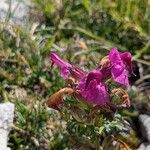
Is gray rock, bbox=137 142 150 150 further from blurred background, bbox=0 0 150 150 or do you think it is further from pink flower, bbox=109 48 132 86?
pink flower, bbox=109 48 132 86

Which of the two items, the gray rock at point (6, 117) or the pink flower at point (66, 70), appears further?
the gray rock at point (6, 117)

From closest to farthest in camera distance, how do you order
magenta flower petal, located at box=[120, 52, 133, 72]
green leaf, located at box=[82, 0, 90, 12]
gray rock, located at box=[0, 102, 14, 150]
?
magenta flower petal, located at box=[120, 52, 133, 72]
gray rock, located at box=[0, 102, 14, 150]
green leaf, located at box=[82, 0, 90, 12]

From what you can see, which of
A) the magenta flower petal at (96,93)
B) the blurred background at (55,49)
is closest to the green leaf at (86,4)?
the blurred background at (55,49)

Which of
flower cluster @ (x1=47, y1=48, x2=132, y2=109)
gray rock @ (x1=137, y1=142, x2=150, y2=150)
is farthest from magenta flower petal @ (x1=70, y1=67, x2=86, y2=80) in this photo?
gray rock @ (x1=137, y1=142, x2=150, y2=150)

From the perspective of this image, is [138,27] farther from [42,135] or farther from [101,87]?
[101,87]

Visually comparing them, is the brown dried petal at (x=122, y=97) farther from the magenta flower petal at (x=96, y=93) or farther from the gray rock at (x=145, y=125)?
the gray rock at (x=145, y=125)

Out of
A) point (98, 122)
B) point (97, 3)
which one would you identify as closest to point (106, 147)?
point (98, 122)

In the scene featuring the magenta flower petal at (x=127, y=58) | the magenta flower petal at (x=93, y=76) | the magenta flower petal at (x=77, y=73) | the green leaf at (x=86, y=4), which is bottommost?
the magenta flower petal at (x=77, y=73)

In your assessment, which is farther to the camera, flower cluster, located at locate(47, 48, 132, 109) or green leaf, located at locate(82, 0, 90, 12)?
green leaf, located at locate(82, 0, 90, 12)

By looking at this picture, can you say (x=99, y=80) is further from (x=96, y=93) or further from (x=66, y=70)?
(x=66, y=70)

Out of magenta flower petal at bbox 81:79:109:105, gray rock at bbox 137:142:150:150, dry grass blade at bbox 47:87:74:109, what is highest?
magenta flower petal at bbox 81:79:109:105
